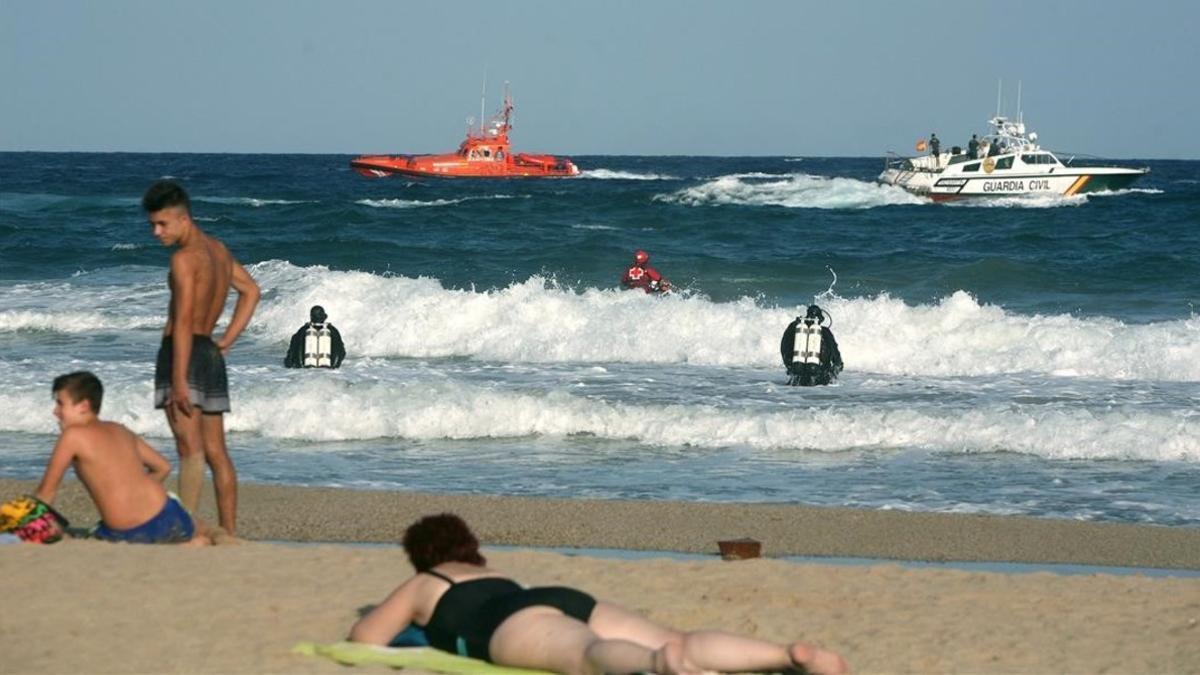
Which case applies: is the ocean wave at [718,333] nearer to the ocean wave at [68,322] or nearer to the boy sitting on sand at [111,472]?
the ocean wave at [68,322]

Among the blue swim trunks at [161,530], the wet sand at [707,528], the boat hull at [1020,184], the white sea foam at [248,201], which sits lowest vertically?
the wet sand at [707,528]

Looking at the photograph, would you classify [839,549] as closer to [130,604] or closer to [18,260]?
[130,604]

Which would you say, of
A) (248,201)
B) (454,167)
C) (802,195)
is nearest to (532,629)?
(248,201)

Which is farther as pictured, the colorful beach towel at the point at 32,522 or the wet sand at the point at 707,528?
the wet sand at the point at 707,528

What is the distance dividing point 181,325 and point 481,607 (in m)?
2.20

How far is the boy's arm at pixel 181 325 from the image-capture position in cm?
686

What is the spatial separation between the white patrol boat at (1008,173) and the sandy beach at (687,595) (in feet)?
125

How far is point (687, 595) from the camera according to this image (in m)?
6.70

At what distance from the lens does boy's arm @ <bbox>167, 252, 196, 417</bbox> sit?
22.5ft

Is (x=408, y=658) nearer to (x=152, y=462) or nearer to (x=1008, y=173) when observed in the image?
(x=152, y=462)

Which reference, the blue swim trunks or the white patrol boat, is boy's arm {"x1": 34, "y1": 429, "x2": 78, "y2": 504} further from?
the white patrol boat

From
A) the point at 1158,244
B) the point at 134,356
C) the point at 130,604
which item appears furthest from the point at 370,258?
the point at 130,604

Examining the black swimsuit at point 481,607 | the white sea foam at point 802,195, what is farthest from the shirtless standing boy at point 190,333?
the white sea foam at point 802,195

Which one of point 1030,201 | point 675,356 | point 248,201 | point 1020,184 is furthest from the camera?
point 248,201
